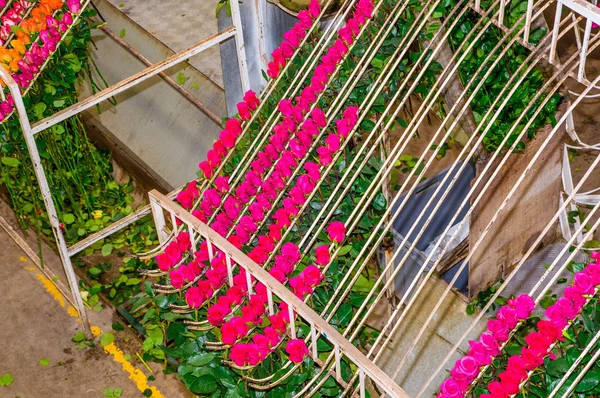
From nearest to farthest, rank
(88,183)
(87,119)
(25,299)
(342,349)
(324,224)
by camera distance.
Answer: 1. (342,349)
2. (324,224)
3. (25,299)
4. (88,183)
5. (87,119)

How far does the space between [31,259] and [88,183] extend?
2.18 feet

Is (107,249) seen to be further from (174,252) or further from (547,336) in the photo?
(547,336)

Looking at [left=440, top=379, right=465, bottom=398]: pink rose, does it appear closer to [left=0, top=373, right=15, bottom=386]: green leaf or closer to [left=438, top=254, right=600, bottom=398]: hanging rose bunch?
[left=438, top=254, right=600, bottom=398]: hanging rose bunch

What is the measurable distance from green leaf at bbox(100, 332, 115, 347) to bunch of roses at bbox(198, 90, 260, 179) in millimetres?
1605

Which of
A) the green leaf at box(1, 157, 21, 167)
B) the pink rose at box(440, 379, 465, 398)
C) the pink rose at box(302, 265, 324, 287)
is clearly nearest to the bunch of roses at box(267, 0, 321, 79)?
the pink rose at box(302, 265, 324, 287)

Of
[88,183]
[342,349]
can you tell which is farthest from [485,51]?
[88,183]

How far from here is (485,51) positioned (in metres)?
4.34

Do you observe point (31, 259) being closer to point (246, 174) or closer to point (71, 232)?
point (71, 232)

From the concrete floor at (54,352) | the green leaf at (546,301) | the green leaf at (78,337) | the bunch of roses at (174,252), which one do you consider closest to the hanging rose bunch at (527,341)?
the bunch of roses at (174,252)

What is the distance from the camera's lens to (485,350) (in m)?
3.27

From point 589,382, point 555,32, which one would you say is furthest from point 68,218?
point 589,382

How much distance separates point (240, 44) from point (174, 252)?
168cm

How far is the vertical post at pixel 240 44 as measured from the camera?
16.5ft

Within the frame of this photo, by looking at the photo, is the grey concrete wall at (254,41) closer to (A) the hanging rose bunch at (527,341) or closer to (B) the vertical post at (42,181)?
(B) the vertical post at (42,181)
